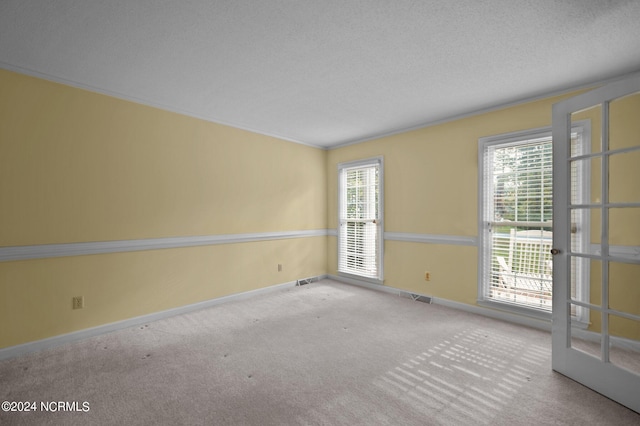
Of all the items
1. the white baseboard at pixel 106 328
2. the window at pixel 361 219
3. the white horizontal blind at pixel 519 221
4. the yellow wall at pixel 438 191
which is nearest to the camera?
the white baseboard at pixel 106 328

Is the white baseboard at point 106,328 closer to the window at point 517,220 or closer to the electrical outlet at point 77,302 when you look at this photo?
the electrical outlet at point 77,302

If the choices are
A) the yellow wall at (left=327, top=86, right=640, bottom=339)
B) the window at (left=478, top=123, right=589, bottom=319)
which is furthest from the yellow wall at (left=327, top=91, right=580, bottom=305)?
the window at (left=478, top=123, right=589, bottom=319)

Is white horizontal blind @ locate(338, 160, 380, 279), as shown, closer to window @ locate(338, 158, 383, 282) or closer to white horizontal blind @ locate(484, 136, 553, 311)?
window @ locate(338, 158, 383, 282)

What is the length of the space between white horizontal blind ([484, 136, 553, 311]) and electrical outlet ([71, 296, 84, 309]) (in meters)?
4.51

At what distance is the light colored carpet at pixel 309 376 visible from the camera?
74.5 inches

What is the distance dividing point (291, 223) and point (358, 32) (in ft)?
11.1

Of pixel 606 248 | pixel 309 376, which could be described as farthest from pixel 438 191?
pixel 309 376

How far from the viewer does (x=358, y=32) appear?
7.01 ft

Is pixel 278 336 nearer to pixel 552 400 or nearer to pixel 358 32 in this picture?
pixel 552 400

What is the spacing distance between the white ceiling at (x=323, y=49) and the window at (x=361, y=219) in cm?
164

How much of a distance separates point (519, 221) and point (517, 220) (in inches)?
0.9

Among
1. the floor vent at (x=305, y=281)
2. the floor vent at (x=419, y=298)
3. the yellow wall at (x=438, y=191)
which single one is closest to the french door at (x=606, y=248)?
the yellow wall at (x=438, y=191)

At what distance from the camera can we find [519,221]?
3.38m

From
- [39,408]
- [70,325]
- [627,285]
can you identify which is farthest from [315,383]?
[70,325]
